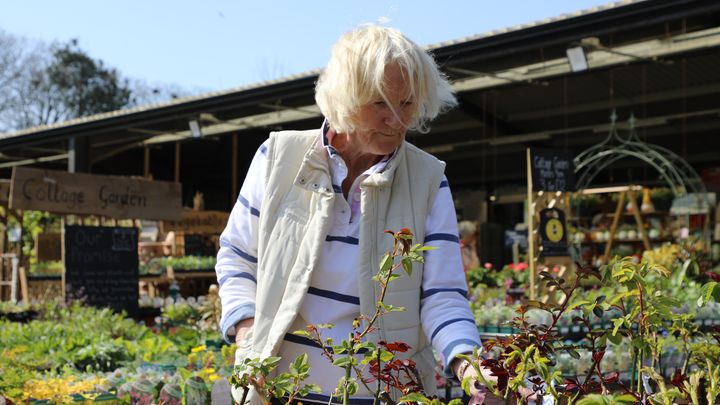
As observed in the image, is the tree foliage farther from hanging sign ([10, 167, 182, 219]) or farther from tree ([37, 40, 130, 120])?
hanging sign ([10, 167, 182, 219])

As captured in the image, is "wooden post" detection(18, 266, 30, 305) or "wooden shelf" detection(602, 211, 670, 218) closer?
"wooden post" detection(18, 266, 30, 305)

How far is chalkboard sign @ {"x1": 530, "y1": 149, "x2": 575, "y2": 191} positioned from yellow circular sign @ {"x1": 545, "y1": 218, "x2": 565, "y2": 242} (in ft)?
0.75

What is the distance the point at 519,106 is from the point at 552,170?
625cm

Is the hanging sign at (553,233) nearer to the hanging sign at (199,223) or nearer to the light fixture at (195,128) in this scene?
the light fixture at (195,128)

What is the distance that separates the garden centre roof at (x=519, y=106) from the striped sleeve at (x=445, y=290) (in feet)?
15.2

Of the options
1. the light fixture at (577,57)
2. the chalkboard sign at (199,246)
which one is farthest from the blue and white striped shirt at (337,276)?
the chalkboard sign at (199,246)

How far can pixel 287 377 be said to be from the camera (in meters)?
1.08

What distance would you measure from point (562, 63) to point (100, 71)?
26.0m

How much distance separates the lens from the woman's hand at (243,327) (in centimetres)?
154

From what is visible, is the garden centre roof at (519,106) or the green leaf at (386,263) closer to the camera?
the green leaf at (386,263)

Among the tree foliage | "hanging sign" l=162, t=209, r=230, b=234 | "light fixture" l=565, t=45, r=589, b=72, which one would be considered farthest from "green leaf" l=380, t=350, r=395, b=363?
the tree foliage

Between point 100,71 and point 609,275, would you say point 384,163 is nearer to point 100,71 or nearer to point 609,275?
point 609,275

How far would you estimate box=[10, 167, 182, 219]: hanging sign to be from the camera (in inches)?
247

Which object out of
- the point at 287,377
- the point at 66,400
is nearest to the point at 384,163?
the point at 287,377
